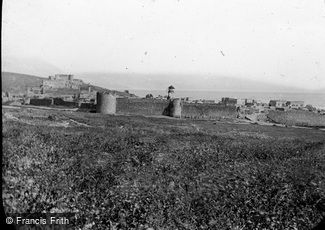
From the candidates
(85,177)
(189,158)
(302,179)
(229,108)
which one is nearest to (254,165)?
(302,179)

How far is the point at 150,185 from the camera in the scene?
23.3 feet

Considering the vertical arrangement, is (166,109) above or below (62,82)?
below

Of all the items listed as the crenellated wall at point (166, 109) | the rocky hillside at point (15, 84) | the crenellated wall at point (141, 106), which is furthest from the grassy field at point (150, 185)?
the crenellated wall at point (166, 109)

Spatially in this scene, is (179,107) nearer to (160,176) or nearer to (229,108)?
(229,108)

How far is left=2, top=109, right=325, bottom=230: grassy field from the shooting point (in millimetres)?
5949

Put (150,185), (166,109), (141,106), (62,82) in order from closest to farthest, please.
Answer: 1. (150,185)
2. (141,106)
3. (166,109)
4. (62,82)

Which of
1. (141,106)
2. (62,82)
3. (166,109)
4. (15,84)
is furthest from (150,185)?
(62,82)

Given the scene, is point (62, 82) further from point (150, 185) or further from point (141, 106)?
point (150, 185)

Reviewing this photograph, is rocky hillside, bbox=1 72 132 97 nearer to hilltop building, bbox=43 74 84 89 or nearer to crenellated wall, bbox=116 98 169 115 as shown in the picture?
hilltop building, bbox=43 74 84 89

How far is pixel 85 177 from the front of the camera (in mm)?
6957

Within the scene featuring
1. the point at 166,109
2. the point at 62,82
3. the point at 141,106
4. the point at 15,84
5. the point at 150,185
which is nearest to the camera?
the point at 150,185

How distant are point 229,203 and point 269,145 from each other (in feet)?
21.7

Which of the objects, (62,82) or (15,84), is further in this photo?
(62,82)

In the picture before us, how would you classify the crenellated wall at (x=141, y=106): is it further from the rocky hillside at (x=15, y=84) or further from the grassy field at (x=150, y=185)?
the grassy field at (x=150, y=185)
